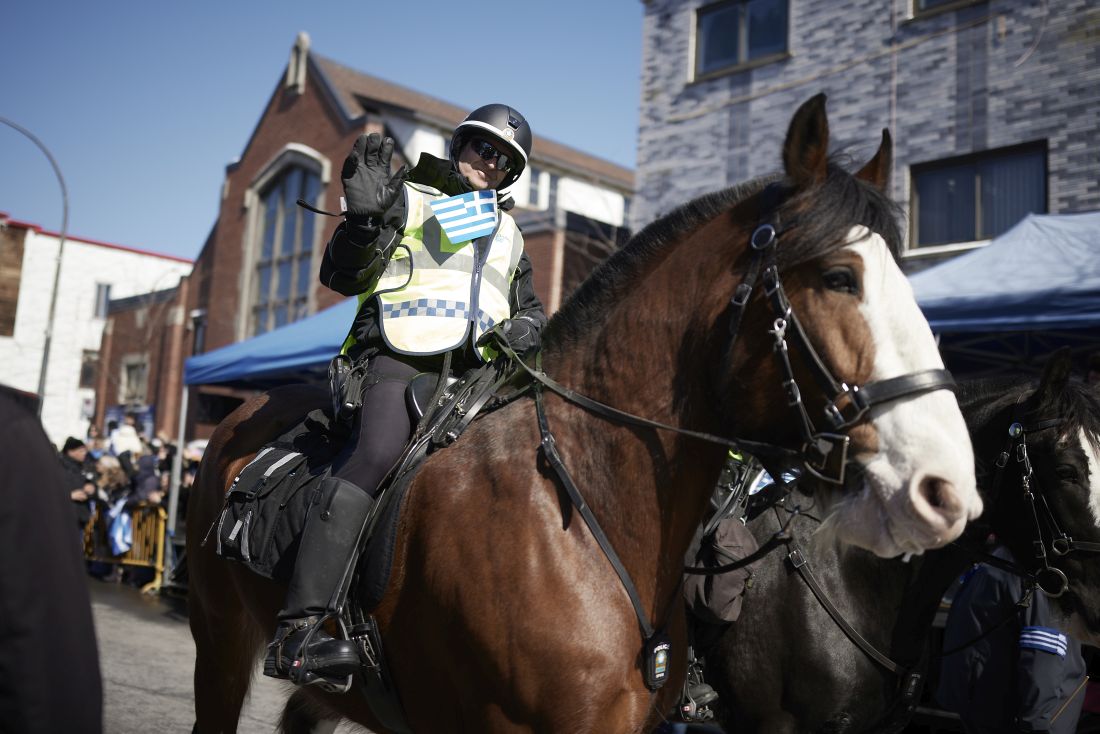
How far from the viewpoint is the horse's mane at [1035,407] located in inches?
144

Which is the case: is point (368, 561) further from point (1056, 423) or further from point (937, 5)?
point (937, 5)

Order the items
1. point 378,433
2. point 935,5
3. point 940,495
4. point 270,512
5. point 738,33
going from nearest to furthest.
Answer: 1. point 940,495
2. point 378,433
3. point 270,512
4. point 935,5
5. point 738,33

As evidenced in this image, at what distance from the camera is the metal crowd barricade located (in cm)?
1346

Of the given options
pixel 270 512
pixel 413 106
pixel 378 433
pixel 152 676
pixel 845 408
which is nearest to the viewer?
pixel 845 408

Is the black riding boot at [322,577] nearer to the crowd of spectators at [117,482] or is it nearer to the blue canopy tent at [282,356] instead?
the blue canopy tent at [282,356]

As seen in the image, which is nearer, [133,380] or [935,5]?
[935,5]

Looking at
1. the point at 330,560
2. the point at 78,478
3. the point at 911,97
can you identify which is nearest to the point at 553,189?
the point at 911,97

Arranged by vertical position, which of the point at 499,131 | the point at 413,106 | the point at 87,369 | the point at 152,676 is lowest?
the point at 152,676

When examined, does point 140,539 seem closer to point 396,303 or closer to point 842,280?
point 396,303

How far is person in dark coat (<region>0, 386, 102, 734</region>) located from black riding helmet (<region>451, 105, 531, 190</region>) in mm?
2164

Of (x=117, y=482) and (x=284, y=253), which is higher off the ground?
(x=284, y=253)

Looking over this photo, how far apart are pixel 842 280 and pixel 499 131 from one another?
1.58 metres

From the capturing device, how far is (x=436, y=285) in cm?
319

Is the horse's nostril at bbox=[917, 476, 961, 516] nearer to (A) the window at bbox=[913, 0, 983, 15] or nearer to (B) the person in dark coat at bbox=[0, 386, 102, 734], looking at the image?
(B) the person in dark coat at bbox=[0, 386, 102, 734]
